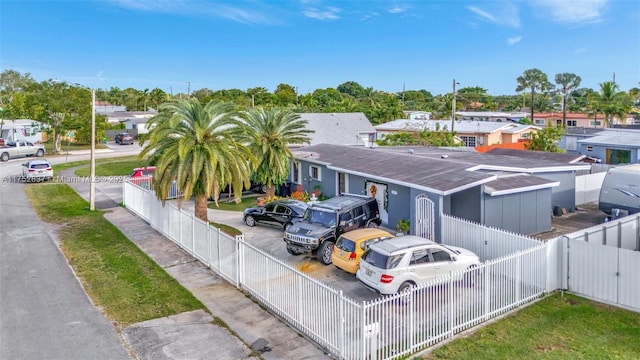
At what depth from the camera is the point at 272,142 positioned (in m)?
27.8

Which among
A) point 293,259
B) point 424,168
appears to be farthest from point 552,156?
point 293,259

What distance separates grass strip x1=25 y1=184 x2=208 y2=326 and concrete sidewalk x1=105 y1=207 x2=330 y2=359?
1.69 ft

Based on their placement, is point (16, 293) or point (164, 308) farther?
point (16, 293)

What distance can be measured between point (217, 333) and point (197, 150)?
871cm

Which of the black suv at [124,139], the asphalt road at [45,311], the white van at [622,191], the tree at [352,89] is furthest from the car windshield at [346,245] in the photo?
the tree at [352,89]

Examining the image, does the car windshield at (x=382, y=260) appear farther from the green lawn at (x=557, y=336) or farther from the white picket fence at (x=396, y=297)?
the green lawn at (x=557, y=336)

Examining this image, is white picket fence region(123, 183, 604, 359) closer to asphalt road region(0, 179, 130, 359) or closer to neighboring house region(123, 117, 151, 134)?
asphalt road region(0, 179, 130, 359)

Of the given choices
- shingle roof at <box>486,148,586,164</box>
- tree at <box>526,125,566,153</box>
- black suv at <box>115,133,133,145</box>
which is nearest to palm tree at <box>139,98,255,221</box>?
shingle roof at <box>486,148,586,164</box>

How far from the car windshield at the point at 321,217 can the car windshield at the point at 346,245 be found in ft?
7.42

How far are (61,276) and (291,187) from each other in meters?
17.5

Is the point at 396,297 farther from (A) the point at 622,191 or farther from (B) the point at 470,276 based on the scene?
(A) the point at 622,191

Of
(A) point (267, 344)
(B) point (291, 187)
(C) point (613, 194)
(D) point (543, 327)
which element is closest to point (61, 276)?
(A) point (267, 344)

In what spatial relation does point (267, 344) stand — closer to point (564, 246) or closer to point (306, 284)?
point (306, 284)

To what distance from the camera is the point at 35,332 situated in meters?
12.1
